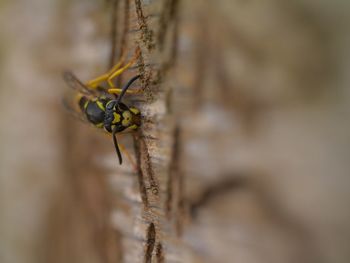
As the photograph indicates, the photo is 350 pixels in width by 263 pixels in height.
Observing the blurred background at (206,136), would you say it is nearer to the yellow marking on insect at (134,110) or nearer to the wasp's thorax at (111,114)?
the wasp's thorax at (111,114)

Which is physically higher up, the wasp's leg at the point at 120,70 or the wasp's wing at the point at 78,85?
the wasp's leg at the point at 120,70

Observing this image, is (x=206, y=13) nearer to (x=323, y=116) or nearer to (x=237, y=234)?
(x=323, y=116)

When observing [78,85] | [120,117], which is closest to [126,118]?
[120,117]

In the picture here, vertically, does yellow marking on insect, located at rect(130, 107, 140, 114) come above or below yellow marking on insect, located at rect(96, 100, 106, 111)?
above

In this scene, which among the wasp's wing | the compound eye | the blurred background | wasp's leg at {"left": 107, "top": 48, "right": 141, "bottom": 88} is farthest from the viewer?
the blurred background

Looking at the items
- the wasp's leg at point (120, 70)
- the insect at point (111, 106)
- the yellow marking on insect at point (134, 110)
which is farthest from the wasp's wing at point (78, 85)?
the yellow marking on insect at point (134, 110)

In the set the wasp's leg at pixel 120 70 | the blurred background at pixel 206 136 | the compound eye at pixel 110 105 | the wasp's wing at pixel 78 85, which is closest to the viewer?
the wasp's leg at pixel 120 70

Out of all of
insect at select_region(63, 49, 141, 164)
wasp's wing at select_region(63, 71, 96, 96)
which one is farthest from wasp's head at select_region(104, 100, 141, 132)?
wasp's wing at select_region(63, 71, 96, 96)

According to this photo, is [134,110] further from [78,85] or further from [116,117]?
[78,85]

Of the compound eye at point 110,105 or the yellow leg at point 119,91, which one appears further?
the compound eye at point 110,105

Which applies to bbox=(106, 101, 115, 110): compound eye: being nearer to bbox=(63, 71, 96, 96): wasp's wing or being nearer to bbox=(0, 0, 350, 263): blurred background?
bbox=(63, 71, 96, 96): wasp's wing
